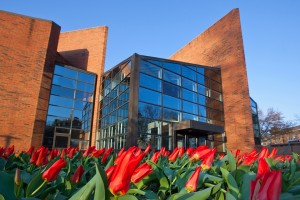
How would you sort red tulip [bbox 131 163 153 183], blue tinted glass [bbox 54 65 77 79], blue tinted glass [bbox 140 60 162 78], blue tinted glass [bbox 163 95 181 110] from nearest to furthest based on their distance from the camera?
red tulip [bbox 131 163 153 183]
blue tinted glass [bbox 140 60 162 78]
blue tinted glass [bbox 163 95 181 110]
blue tinted glass [bbox 54 65 77 79]

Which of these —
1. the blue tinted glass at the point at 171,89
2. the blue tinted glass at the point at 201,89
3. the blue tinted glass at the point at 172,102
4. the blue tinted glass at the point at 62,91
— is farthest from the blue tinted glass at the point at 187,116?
the blue tinted glass at the point at 62,91

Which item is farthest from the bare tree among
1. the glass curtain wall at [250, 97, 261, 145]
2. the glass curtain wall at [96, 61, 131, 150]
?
the glass curtain wall at [96, 61, 131, 150]

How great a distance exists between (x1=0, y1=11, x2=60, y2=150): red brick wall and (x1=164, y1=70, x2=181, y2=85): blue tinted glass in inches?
359

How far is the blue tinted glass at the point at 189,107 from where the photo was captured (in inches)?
661

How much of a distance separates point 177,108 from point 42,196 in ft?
50.8

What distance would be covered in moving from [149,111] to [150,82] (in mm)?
2173

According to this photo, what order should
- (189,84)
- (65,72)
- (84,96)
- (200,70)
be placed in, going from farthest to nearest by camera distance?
1. (84,96)
2. (200,70)
3. (65,72)
4. (189,84)

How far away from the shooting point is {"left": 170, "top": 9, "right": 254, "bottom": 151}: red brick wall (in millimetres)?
16938

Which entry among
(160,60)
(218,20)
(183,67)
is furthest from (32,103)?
(218,20)

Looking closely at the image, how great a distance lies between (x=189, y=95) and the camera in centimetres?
1750

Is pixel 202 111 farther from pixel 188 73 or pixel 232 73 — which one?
pixel 232 73

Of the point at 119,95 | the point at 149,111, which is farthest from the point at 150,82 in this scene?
the point at 119,95

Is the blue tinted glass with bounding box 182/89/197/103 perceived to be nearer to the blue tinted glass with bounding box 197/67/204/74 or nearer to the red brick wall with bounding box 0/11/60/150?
the blue tinted glass with bounding box 197/67/204/74

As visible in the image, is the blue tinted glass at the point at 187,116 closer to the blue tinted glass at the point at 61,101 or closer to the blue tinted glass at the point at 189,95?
the blue tinted glass at the point at 189,95
